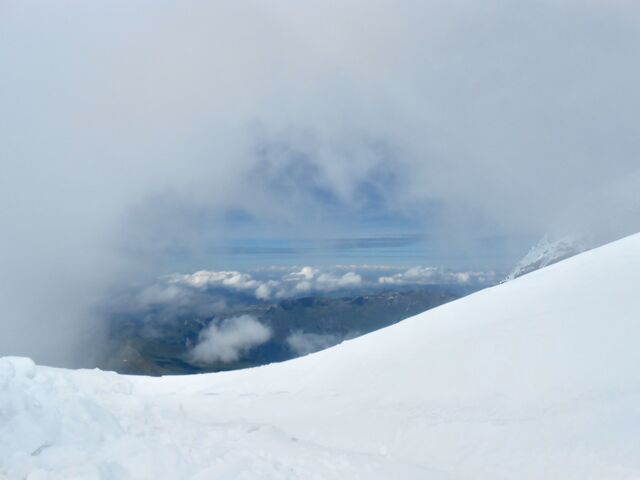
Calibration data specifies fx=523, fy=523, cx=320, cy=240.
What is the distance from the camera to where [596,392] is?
11.3 meters

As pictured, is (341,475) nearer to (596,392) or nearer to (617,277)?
(596,392)

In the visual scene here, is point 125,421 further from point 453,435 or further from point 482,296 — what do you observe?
point 482,296

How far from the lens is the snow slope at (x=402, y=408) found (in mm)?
9289

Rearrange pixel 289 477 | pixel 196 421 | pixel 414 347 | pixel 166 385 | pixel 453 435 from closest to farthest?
pixel 289 477 < pixel 453 435 < pixel 196 421 < pixel 414 347 < pixel 166 385

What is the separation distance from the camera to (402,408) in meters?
12.6

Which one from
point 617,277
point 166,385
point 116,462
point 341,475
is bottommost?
point 341,475

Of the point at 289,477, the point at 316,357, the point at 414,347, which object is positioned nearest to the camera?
the point at 289,477

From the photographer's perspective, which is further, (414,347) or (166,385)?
(166,385)

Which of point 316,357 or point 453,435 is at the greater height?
point 316,357

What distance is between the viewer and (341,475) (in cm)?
952

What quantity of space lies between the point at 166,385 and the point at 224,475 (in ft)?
29.8

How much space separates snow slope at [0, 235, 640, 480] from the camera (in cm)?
929

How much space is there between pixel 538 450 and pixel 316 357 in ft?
31.2

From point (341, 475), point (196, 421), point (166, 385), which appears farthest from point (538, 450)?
point (166, 385)
